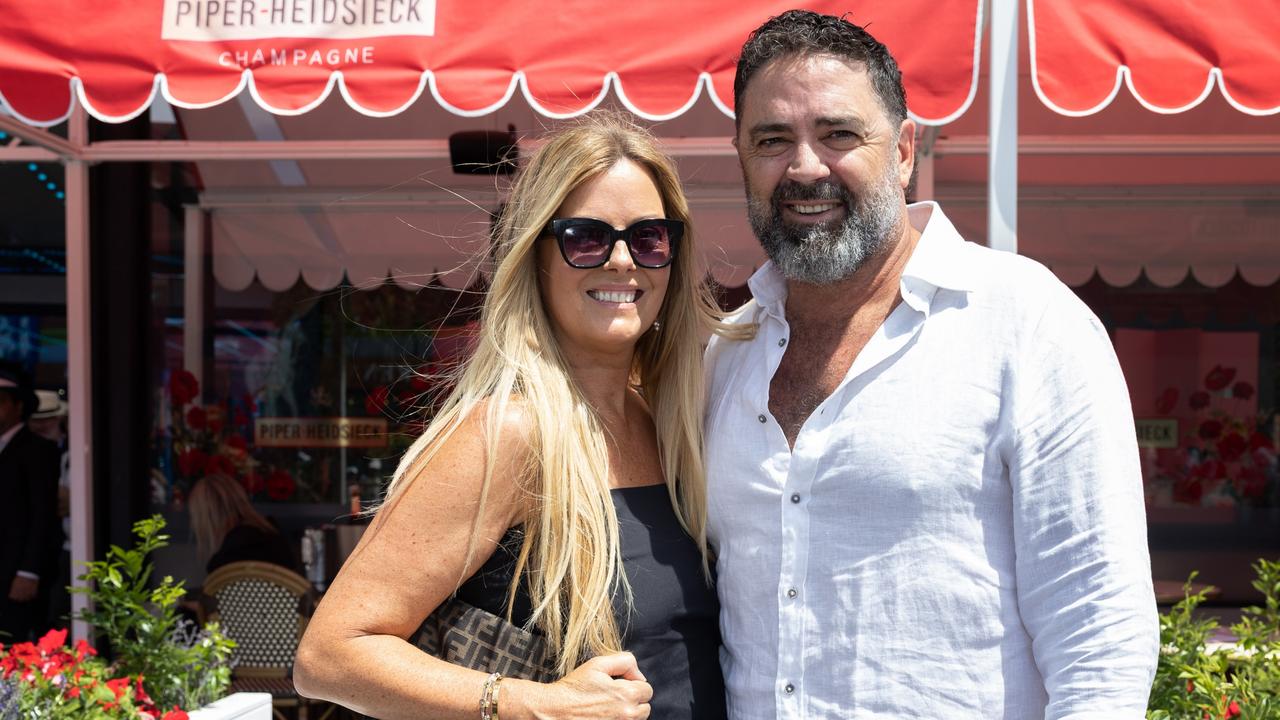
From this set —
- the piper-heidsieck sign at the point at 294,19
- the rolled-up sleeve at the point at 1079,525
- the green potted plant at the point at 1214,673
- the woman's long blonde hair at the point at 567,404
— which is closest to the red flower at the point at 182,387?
the piper-heidsieck sign at the point at 294,19

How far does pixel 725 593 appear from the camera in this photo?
1.82 metres

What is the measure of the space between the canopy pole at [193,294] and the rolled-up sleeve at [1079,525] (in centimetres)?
506

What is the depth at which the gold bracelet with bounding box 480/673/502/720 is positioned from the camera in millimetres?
1591

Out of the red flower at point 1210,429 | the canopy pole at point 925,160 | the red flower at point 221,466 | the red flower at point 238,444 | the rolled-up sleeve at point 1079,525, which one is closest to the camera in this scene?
the rolled-up sleeve at point 1079,525

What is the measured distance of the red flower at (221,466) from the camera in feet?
18.6

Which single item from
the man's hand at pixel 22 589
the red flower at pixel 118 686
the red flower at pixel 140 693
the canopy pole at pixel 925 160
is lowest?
the man's hand at pixel 22 589

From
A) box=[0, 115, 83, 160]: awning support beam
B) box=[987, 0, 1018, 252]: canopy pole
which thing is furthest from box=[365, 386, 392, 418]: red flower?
box=[987, 0, 1018, 252]: canopy pole

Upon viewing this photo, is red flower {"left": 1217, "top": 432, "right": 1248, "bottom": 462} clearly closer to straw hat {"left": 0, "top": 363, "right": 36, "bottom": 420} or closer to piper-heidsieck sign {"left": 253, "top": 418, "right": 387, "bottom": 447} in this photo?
piper-heidsieck sign {"left": 253, "top": 418, "right": 387, "bottom": 447}

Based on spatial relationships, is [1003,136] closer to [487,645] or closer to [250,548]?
[487,645]

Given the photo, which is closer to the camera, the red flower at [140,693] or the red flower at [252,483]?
the red flower at [140,693]

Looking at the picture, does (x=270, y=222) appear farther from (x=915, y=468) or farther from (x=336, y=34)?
(x=915, y=468)

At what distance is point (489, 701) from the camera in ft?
5.24

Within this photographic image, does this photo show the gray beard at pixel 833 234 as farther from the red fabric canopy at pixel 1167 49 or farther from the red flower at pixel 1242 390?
the red flower at pixel 1242 390

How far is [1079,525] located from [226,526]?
15.2ft
